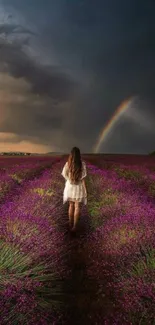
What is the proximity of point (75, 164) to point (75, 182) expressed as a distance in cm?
47

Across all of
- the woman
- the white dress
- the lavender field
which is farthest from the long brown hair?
the lavender field

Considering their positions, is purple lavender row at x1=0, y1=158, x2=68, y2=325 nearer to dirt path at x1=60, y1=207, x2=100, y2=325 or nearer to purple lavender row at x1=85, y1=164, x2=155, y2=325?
dirt path at x1=60, y1=207, x2=100, y2=325

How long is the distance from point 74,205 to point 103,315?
4091 millimetres

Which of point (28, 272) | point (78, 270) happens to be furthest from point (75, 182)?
point (28, 272)

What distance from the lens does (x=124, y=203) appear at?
8336 millimetres

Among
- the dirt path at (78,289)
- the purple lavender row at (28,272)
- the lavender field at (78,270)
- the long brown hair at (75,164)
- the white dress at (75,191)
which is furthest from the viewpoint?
the white dress at (75,191)

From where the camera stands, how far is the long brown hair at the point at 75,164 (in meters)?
7.96

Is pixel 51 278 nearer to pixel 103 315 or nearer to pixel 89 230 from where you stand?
pixel 103 315

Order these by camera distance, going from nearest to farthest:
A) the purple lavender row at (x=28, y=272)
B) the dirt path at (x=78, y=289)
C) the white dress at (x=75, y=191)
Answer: the purple lavender row at (x=28, y=272) < the dirt path at (x=78, y=289) < the white dress at (x=75, y=191)

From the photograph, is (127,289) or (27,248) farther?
(27,248)

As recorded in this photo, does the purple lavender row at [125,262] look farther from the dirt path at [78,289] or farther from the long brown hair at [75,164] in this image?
the long brown hair at [75,164]

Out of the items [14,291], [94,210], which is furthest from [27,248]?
[94,210]

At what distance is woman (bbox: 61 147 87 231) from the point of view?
801 centimetres

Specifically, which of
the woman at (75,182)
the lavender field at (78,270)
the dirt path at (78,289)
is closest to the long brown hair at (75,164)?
the woman at (75,182)
